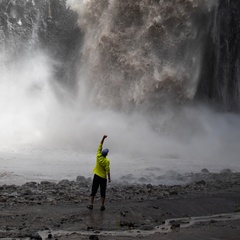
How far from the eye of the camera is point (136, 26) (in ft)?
85.6

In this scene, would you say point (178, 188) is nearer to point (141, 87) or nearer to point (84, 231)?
point (84, 231)

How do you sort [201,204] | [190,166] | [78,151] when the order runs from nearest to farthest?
[201,204] → [190,166] → [78,151]

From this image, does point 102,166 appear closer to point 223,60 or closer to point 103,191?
point 103,191

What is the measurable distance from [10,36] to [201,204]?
22772 millimetres

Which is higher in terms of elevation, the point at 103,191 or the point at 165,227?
the point at 103,191

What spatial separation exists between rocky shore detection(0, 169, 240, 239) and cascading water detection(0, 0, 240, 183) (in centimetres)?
927

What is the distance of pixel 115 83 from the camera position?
2670 cm

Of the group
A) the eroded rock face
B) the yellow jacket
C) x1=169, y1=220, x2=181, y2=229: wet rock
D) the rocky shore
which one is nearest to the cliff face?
the eroded rock face

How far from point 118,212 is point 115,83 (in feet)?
58.9

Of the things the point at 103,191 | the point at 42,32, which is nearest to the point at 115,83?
the point at 42,32

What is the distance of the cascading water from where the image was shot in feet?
79.9

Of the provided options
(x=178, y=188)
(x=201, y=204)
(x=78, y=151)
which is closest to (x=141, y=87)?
(x=78, y=151)

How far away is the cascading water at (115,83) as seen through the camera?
24359mm

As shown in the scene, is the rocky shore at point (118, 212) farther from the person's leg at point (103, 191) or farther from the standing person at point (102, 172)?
the standing person at point (102, 172)
